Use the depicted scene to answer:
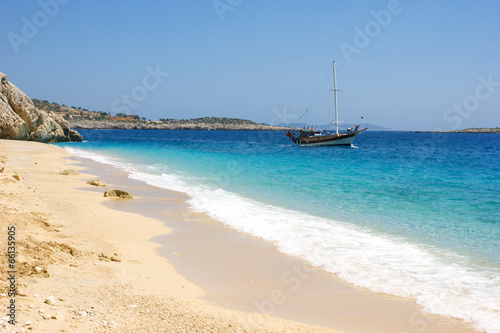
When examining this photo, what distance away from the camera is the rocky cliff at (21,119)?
37469mm

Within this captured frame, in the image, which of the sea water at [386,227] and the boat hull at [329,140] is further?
the boat hull at [329,140]

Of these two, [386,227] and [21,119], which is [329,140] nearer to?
[21,119]

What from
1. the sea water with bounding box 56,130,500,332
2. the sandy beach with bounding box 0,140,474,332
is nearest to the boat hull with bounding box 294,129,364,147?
the sea water with bounding box 56,130,500,332

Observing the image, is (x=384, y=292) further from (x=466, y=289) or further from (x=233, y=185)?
(x=233, y=185)

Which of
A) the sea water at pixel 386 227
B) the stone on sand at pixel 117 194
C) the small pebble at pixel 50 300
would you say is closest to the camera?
the small pebble at pixel 50 300

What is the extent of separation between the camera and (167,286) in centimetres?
516

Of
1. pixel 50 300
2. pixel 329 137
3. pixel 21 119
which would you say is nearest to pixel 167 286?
pixel 50 300

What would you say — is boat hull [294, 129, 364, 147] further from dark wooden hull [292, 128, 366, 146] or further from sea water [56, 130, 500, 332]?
sea water [56, 130, 500, 332]

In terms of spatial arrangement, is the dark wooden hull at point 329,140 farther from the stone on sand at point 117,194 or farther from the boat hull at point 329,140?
the stone on sand at point 117,194

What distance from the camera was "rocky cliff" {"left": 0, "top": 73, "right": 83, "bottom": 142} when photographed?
123 ft

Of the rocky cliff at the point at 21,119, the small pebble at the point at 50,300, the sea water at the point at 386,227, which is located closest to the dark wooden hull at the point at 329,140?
the rocky cliff at the point at 21,119

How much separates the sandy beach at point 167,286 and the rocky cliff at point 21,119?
3531 centimetres

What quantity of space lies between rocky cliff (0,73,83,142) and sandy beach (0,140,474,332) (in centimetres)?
3531

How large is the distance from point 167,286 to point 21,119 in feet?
141
